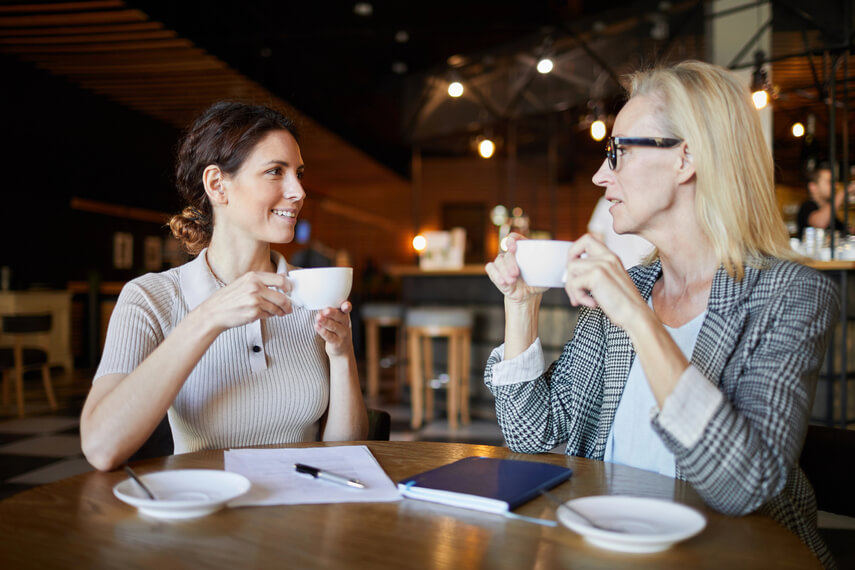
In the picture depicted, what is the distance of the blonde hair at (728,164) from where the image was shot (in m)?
1.26

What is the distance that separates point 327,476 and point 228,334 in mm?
551

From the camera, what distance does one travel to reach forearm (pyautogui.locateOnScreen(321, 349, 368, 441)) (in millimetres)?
1536

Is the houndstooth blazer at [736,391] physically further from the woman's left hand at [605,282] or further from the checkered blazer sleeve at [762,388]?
the woman's left hand at [605,282]

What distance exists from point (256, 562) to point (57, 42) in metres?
6.15

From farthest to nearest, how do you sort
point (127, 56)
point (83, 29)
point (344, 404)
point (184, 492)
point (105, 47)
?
point (127, 56) → point (105, 47) → point (83, 29) → point (344, 404) → point (184, 492)

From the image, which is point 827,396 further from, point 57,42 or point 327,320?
point 57,42

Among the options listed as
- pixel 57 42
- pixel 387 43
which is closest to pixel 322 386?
pixel 57 42

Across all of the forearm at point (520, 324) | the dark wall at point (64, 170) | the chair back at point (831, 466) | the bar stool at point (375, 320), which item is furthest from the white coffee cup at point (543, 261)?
the dark wall at point (64, 170)

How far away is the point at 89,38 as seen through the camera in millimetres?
5512

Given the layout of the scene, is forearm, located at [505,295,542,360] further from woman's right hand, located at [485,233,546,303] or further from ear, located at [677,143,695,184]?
ear, located at [677,143,695,184]

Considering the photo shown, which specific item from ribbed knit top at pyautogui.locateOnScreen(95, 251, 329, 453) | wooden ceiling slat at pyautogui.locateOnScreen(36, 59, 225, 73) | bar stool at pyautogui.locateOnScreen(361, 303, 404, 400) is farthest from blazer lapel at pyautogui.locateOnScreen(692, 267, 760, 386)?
wooden ceiling slat at pyautogui.locateOnScreen(36, 59, 225, 73)

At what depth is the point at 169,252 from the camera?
34.4 feet

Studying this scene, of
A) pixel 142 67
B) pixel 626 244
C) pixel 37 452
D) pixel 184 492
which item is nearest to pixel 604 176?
pixel 184 492

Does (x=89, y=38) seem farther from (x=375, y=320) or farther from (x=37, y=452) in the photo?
(x=37, y=452)
